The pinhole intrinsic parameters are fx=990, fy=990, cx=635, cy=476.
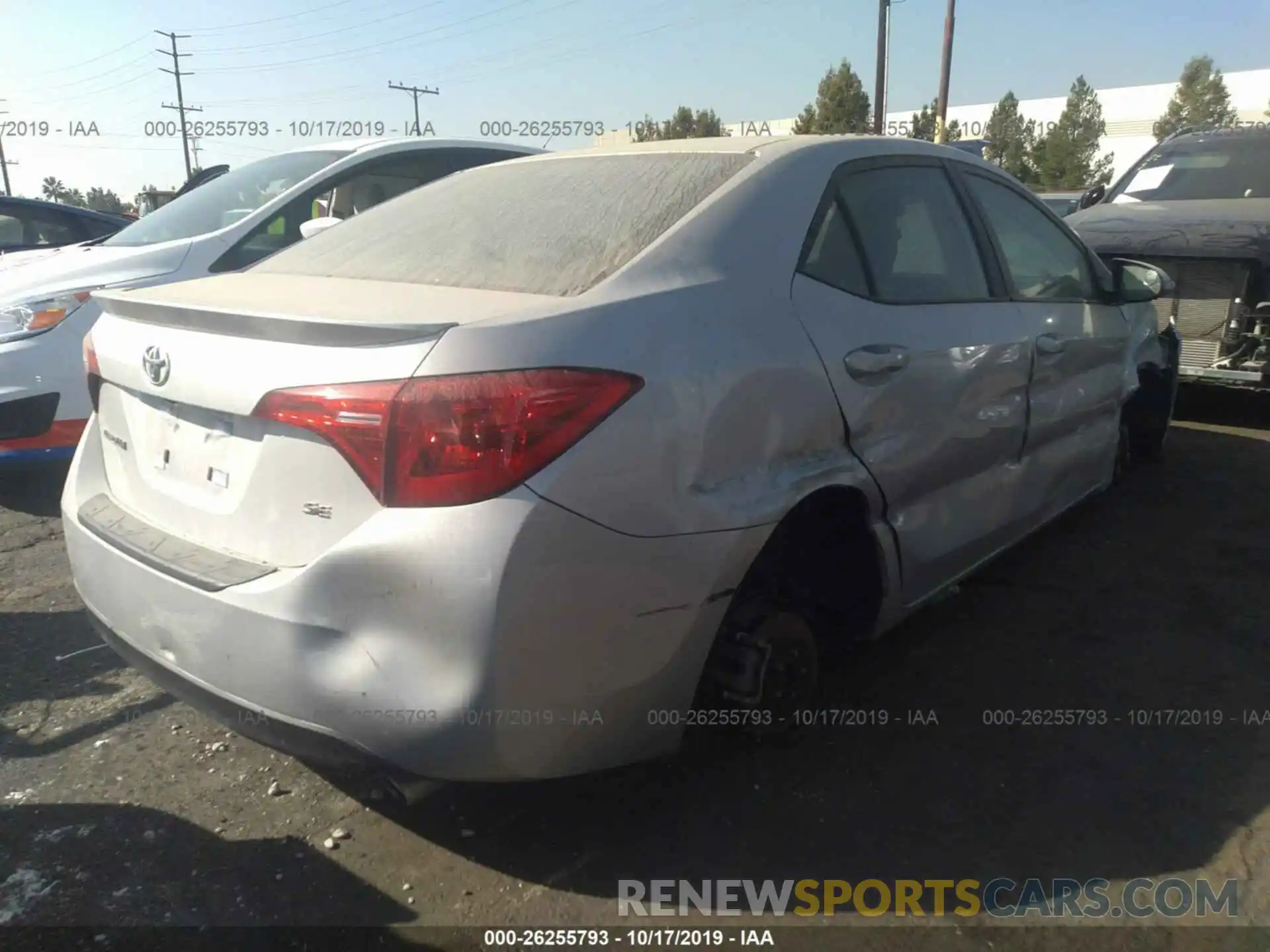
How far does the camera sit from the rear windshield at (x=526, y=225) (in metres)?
2.28

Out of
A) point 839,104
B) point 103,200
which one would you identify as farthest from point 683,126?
point 103,200

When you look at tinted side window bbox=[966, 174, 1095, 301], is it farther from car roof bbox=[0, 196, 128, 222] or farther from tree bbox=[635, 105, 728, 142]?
tree bbox=[635, 105, 728, 142]

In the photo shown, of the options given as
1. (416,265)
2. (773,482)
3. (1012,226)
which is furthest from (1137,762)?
(416,265)

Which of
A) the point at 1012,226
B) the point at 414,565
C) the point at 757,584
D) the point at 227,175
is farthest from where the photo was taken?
the point at 227,175

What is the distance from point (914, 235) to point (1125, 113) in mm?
62765

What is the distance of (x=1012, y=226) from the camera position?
3.48 m

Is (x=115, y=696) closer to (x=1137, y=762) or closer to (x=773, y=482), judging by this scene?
(x=773, y=482)

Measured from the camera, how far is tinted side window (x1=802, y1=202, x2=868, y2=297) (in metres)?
2.48

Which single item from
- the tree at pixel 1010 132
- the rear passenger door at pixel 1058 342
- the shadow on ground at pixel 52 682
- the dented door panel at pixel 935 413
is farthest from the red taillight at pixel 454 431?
the tree at pixel 1010 132

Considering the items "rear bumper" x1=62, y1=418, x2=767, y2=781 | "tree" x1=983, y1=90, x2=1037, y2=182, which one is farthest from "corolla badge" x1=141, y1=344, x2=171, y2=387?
"tree" x1=983, y1=90, x2=1037, y2=182

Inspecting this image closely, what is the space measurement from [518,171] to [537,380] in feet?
4.71

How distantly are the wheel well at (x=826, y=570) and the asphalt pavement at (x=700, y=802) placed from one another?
1.11ft

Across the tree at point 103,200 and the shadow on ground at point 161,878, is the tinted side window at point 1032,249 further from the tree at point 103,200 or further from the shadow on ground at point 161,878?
the tree at point 103,200

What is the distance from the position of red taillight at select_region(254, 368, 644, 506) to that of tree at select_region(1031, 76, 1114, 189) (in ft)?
136
